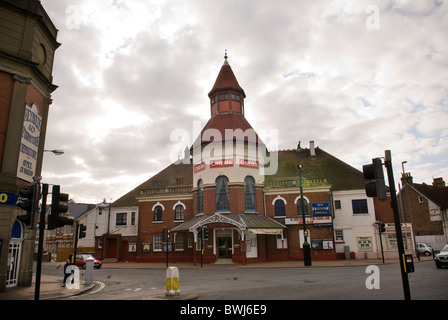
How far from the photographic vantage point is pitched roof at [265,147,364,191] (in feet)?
118

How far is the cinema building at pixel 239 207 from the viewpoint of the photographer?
2972cm

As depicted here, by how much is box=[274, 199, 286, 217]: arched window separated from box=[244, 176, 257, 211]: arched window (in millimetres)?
2395

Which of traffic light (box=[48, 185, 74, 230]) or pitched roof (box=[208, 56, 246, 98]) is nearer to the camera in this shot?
traffic light (box=[48, 185, 74, 230])

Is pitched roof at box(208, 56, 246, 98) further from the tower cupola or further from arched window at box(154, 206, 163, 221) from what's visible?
arched window at box(154, 206, 163, 221)

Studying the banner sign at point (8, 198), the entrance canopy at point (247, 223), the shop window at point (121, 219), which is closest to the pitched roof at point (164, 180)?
the shop window at point (121, 219)

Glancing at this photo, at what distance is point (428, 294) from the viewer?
9875mm

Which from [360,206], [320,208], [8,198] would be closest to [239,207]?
[320,208]

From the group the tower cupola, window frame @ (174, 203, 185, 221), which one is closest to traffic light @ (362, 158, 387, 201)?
the tower cupola

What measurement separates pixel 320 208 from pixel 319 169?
8797 millimetres

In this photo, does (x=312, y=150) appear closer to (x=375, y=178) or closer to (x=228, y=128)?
(x=228, y=128)

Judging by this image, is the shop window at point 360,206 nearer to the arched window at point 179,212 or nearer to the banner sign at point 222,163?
the banner sign at point 222,163

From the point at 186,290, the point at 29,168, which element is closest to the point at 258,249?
the point at 186,290

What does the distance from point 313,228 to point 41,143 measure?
23.6 meters
